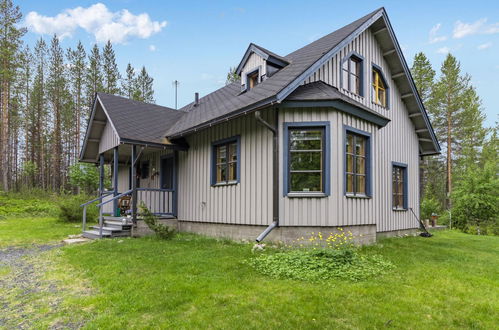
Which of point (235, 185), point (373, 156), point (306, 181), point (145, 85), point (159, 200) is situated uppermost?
point (145, 85)

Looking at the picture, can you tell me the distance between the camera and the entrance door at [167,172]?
457 inches

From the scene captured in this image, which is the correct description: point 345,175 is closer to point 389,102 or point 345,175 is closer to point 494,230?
point 389,102

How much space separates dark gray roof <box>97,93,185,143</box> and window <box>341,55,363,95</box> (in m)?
5.78

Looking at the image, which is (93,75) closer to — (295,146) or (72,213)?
(72,213)

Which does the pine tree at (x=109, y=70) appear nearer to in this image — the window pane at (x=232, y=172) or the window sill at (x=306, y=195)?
the window pane at (x=232, y=172)

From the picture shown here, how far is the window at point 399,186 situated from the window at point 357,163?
9.93ft

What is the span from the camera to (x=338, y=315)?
11.8 feet

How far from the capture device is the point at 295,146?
754 centimetres

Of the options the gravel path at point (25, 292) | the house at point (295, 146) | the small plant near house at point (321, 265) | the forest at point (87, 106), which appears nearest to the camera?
the gravel path at point (25, 292)

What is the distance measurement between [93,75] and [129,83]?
408cm

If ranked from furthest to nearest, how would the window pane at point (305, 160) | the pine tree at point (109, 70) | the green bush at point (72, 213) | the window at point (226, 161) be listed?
the pine tree at point (109, 70) → the green bush at point (72, 213) → the window at point (226, 161) → the window pane at point (305, 160)

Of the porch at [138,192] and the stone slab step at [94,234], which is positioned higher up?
the porch at [138,192]

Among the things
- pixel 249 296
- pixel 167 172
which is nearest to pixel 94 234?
pixel 167 172

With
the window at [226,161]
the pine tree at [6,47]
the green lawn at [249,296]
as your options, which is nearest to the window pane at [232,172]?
the window at [226,161]
